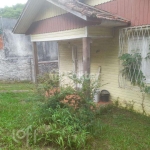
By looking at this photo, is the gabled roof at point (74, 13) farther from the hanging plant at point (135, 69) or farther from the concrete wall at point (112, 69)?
the hanging plant at point (135, 69)

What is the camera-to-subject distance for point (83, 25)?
520 centimetres

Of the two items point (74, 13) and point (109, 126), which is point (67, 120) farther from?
point (74, 13)

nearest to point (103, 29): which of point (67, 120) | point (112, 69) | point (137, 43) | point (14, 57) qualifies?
point (137, 43)

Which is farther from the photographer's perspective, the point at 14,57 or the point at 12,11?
the point at 12,11

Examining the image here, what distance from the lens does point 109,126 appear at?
4.77 m

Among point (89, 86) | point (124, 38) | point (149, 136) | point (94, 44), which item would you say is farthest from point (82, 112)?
point (94, 44)

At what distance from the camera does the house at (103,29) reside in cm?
511

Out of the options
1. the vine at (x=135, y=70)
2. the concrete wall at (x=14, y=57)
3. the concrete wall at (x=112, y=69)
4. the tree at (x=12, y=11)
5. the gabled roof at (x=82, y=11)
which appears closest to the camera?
the gabled roof at (x=82, y=11)

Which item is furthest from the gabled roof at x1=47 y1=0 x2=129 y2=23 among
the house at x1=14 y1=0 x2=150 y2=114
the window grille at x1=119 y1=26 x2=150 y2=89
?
the window grille at x1=119 y1=26 x2=150 y2=89

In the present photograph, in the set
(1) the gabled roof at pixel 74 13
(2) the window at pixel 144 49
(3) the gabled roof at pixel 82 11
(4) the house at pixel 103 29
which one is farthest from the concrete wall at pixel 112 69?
(3) the gabled roof at pixel 82 11

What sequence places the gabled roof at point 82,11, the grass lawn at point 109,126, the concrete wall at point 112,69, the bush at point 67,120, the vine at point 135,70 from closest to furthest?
the bush at point 67,120 → the grass lawn at point 109,126 → the gabled roof at point 82,11 → the vine at point 135,70 → the concrete wall at point 112,69

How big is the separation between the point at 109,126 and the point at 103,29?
3.05 meters

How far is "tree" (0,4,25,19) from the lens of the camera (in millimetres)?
17828

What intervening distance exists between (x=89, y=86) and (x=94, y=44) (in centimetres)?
308
